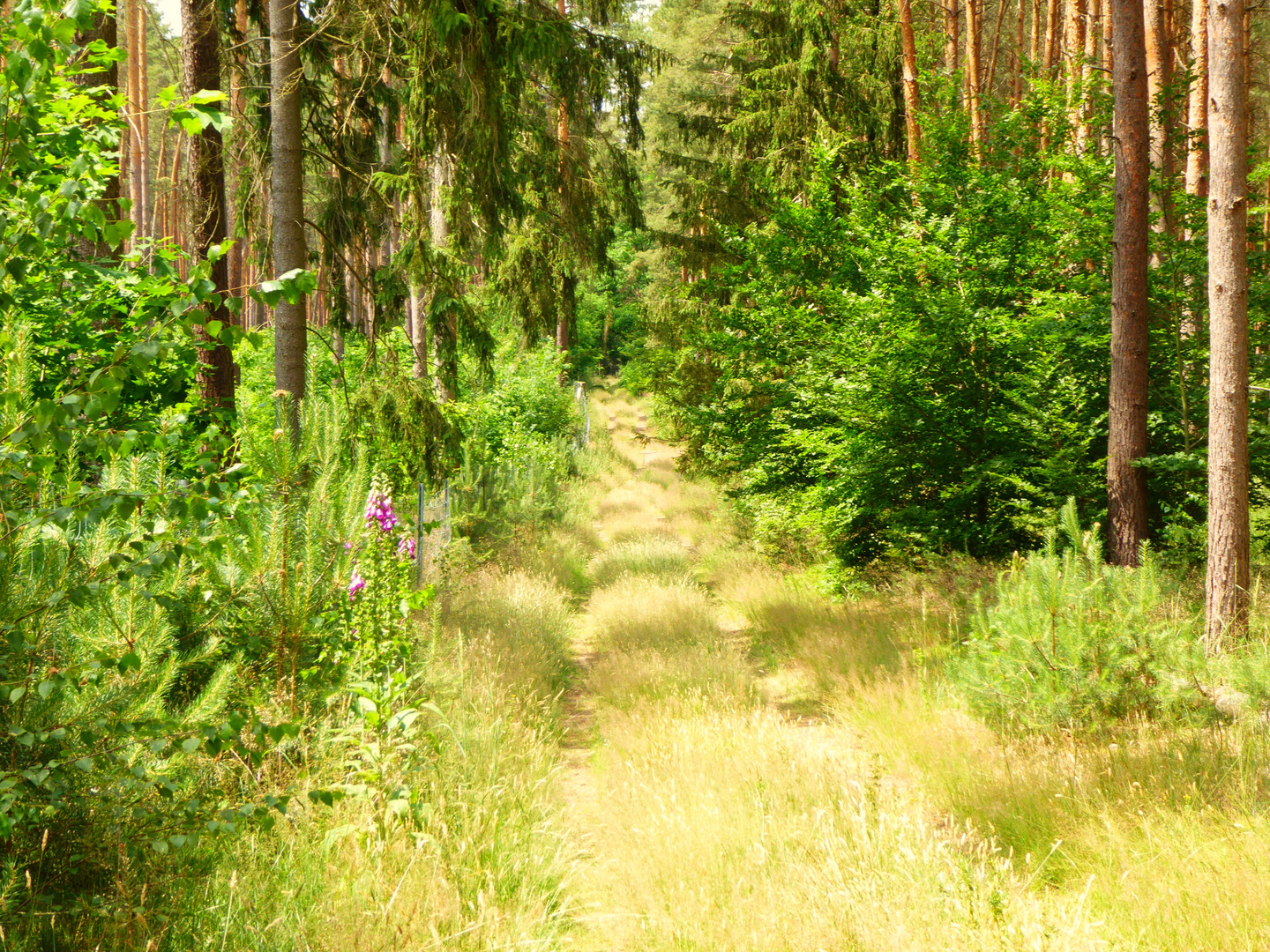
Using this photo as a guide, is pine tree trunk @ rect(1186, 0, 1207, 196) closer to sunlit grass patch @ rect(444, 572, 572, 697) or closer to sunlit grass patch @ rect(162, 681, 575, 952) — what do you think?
sunlit grass patch @ rect(444, 572, 572, 697)

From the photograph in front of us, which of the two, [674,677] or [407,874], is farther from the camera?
[674,677]

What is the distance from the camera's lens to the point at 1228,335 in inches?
210

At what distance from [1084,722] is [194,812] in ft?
14.9

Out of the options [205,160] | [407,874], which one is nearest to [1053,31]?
[205,160]

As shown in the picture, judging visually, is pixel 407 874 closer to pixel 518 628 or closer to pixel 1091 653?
pixel 1091 653

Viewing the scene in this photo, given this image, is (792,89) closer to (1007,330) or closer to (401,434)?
(1007,330)

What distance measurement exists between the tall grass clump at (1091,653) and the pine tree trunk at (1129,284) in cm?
190

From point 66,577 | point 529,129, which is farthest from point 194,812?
point 529,129

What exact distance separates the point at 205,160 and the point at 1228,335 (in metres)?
8.13

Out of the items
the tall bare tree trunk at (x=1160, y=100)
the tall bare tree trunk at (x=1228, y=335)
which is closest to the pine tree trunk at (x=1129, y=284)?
the tall bare tree trunk at (x=1228, y=335)

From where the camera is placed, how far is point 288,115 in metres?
6.25

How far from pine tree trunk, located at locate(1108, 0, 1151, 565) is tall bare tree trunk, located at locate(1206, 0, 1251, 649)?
959 mm

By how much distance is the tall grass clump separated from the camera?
4684 millimetres

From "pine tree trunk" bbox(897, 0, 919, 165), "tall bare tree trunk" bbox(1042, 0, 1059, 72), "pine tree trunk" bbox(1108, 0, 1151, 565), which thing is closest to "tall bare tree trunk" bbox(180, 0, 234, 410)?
"pine tree trunk" bbox(1108, 0, 1151, 565)
